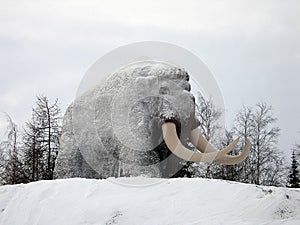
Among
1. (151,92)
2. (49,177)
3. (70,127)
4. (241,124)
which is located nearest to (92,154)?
(70,127)

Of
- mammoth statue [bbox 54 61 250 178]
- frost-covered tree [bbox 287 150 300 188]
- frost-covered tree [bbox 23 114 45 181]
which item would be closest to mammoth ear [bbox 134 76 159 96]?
mammoth statue [bbox 54 61 250 178]

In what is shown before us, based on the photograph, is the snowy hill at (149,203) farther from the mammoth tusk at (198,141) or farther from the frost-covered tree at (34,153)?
the frost-covered tree at (34,153)

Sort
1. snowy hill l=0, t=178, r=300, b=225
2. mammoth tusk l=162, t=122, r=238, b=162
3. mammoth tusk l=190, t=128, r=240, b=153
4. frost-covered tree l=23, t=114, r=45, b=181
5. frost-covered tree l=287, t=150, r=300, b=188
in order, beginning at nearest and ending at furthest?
snowy hill l=0, t=178, r=300, b=225
mammoth tusk l=162, t=122, r=238, b=162
mammoth tusk l=190, t=128, r=240, b=153
frost-covered tree l=23, t=114, r=45, b=181
frost-covered tree l=287, t=150, r=300, b=188

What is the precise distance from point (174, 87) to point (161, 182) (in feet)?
6.37

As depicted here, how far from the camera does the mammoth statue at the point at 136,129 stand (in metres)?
7.37

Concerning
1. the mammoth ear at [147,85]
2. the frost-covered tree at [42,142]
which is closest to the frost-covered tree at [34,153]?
the frost-covered tree at [42,142]

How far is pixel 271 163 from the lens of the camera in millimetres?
17078

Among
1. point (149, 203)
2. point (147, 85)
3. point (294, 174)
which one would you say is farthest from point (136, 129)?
point (294, 174)

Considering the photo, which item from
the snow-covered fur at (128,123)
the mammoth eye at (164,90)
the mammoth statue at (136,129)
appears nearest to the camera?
the mammoth statue at (136,129)

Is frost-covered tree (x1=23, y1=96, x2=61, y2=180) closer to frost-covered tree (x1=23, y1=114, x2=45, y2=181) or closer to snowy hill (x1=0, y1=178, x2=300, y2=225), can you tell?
frost-covered tree (x1=23, y1=114, x2=45, y2=181)

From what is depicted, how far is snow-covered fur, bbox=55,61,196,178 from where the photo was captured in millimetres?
7484

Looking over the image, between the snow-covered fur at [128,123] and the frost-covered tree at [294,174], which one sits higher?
the snow-covered fur at [128,123]

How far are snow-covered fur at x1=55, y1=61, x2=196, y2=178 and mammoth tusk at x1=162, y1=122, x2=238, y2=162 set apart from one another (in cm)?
18

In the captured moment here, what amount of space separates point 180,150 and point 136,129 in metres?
0.86
